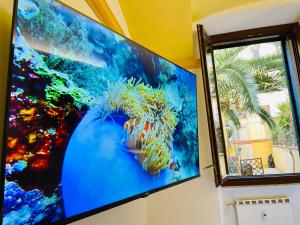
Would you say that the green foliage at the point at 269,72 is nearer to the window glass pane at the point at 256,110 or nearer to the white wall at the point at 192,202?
the window glass pane at the point at 256,110

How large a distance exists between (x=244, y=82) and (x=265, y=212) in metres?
1.31


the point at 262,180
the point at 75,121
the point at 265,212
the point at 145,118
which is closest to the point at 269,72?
the point at 262,180

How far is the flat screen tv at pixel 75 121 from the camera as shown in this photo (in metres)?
0.62

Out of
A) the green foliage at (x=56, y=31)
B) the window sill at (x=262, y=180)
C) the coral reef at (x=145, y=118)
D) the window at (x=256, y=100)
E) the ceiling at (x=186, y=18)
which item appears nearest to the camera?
the green foliage at (x=56, y=31)

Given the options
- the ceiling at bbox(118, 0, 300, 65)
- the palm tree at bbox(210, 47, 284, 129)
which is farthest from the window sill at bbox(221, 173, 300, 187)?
the ceiling at bbox(118, 0, 300, 65)

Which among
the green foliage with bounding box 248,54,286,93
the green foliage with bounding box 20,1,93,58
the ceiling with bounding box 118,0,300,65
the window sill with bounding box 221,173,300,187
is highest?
the ceiling with bounding box 118,0,300,65

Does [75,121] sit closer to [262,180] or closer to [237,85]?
[262,180]

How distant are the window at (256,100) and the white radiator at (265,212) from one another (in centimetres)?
21

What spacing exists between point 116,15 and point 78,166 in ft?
4.37

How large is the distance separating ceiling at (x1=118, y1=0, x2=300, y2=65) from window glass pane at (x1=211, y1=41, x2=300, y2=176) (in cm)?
32

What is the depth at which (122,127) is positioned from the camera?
3.45ft

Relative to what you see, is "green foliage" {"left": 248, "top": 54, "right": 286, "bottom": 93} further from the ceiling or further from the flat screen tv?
the flat screen tv

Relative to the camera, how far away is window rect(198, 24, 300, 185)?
2.21m

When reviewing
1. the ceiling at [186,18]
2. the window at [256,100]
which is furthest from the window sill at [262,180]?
the ceiling at [186,18]
